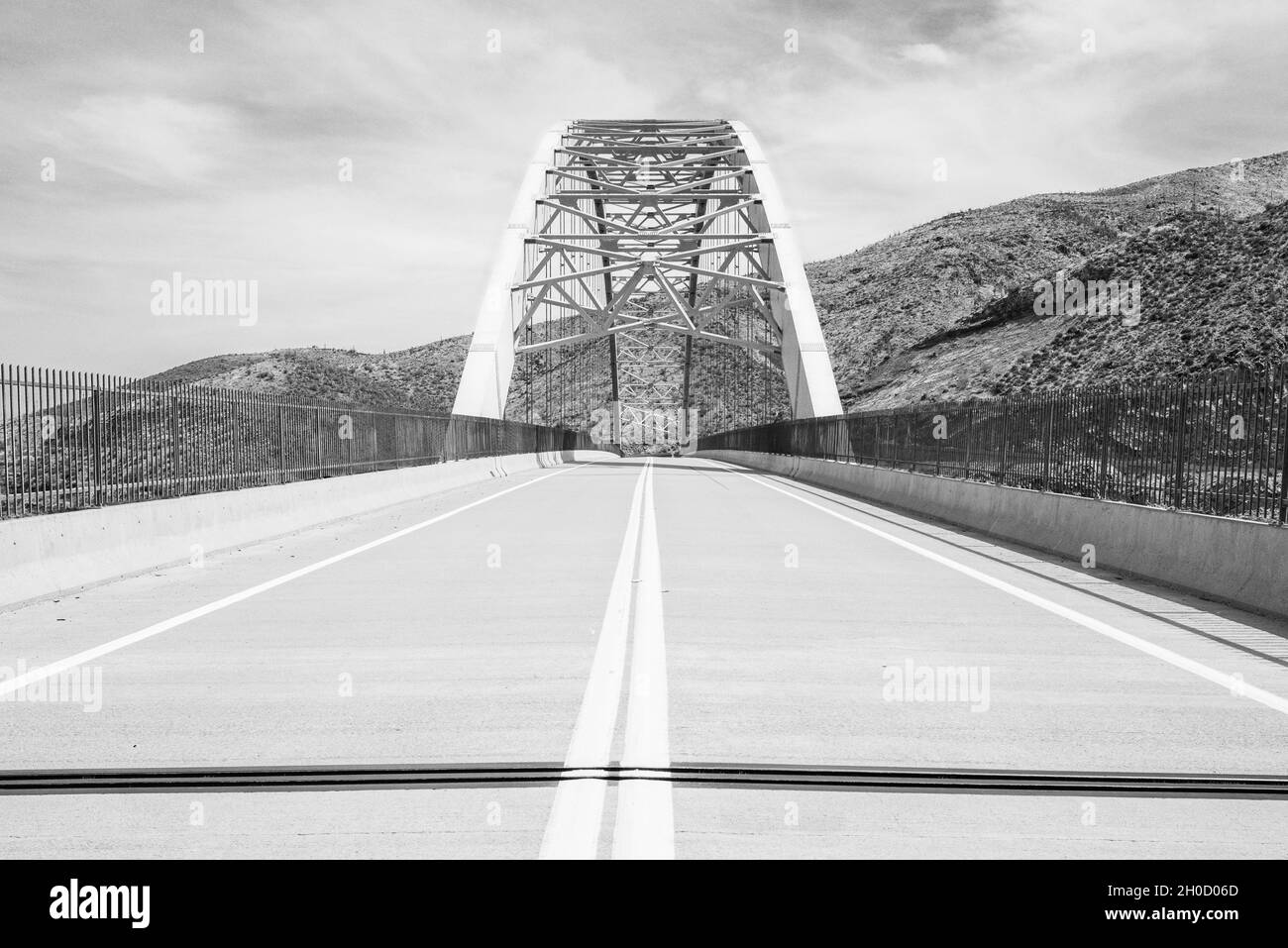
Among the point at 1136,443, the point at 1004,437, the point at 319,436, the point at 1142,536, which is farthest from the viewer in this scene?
the point at 319,436

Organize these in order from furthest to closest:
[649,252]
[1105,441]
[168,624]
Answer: [649,252]
[1105,441]
[168,624]

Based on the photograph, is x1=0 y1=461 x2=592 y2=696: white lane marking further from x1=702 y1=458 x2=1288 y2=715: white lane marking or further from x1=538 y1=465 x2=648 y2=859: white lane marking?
x1=702 y1=458 x2=1288 y2=715: white lane marking

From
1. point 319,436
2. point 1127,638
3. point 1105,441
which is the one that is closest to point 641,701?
point 1127,638

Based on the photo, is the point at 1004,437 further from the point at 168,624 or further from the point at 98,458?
the point at 168,624

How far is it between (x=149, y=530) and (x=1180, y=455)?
10640mm

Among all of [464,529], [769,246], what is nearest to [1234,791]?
[464,529]

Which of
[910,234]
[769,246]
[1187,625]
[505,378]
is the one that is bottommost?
[1187,625]

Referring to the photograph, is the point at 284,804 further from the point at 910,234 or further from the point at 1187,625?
the point at 910,234

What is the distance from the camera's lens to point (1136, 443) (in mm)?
14125

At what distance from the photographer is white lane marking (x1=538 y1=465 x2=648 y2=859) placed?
13.4 ft

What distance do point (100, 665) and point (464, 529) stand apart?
33.2ft
